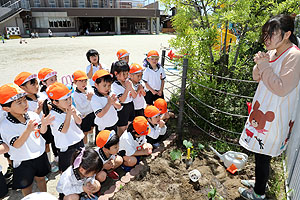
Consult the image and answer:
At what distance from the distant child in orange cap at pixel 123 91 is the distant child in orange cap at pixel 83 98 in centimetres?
47

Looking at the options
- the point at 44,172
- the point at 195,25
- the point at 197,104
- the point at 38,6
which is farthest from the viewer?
the point at 38,6

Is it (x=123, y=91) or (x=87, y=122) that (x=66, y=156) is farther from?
(x=123, y=91)

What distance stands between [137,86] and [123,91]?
42 centimetres

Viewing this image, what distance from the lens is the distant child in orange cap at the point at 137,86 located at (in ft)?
11.4

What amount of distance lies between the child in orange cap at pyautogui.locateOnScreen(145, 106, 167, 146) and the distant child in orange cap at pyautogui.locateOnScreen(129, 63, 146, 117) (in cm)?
51

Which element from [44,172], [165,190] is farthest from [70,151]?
[165,190]

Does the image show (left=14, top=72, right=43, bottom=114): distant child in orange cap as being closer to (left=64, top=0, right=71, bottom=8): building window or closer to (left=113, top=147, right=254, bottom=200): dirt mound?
(left=113, top=147, right=254, bottom=200): dirt mound

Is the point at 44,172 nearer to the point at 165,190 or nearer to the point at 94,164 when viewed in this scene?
the point at 94,164

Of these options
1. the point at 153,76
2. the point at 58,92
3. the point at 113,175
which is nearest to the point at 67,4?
the point at 153,76

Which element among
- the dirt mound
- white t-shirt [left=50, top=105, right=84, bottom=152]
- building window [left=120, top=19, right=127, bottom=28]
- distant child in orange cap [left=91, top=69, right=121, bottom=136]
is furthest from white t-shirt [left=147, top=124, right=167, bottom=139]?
building window [left=120, top=19, right=127, bottom=28]

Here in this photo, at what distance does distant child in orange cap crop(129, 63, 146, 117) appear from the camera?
348cm

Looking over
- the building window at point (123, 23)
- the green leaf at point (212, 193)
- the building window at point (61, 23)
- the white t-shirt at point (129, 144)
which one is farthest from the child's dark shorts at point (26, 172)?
the building window at point (123, 23)

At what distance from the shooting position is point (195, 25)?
170 inches

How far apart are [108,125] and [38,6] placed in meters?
38.0
